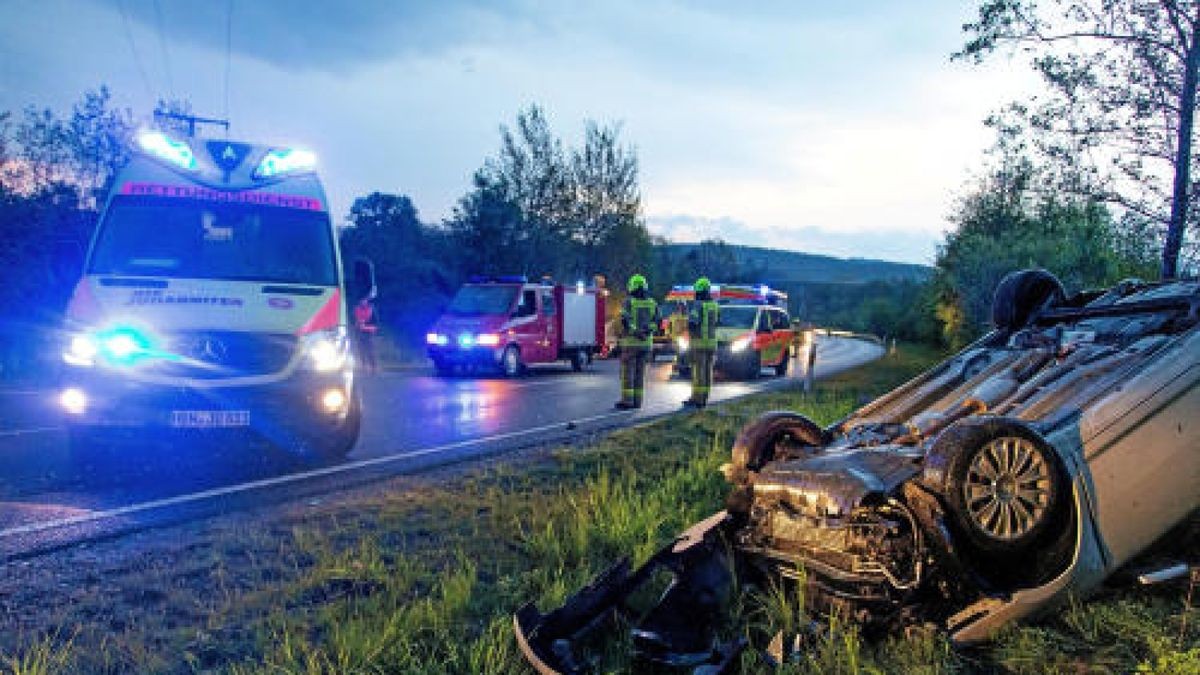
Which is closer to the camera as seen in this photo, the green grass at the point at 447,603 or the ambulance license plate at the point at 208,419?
the green grass at the point at 447,603

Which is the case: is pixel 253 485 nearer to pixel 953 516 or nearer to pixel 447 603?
pixel 447 603

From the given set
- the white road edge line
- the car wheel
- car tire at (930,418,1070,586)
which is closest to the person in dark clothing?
the white road edge line

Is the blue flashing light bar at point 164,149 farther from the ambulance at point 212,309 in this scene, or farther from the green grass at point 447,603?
the green grass at point 447,603

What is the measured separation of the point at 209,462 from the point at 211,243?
1.90 metres

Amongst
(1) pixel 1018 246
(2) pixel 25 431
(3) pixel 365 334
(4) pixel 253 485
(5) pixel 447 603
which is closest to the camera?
(5) pixel 447 603

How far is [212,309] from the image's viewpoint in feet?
23.4

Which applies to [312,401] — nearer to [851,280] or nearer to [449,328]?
[449,328]

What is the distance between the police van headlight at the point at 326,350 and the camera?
23.9ft

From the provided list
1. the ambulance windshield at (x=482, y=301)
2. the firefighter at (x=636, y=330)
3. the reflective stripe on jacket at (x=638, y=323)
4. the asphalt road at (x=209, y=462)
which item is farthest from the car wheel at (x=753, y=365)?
the reflective stripe on jacket at (x=638, y=323)

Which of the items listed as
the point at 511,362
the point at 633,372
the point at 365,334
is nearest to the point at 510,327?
the point at 511,362

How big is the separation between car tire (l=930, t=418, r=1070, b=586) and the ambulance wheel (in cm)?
1536

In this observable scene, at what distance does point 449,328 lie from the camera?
60.2ft

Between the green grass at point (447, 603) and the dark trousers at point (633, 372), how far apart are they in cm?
544

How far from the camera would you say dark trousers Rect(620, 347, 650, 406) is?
12000 mm
